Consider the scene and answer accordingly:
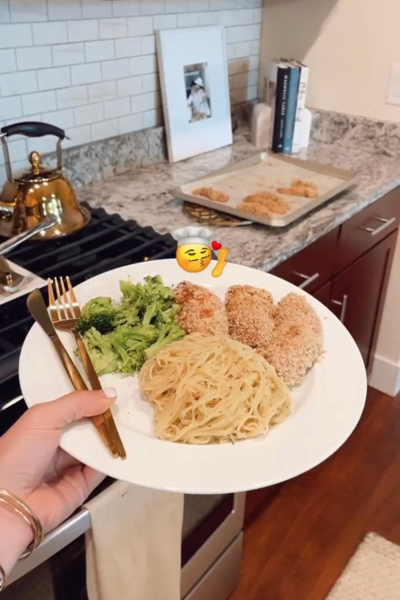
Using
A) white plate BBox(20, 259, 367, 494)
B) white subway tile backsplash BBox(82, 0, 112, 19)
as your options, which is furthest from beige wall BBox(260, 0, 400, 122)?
white plate BBox(20, 259, 367, 494)

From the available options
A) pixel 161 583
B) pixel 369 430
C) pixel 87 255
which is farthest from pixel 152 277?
pixel 369 430

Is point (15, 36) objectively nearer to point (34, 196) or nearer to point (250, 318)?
point (34, 196)

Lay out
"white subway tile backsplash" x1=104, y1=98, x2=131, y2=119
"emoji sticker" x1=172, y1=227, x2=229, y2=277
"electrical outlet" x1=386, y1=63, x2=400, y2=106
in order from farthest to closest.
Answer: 1. "electrical outlet" x1=386, y1=63, x2=400, y2=106
2. "white subway tile backsplash" x1=104, y1=98, x2=131, y2=119
3. "emoji sticker" x1=172, y1=227, x2=229, y2=277

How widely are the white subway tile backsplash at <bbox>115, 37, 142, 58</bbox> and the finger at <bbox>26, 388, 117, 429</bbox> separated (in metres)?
1.19

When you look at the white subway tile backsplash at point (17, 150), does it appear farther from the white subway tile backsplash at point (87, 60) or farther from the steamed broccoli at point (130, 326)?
the steamed broccoli at point (130, 326)

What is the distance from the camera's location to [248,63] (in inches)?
81.3

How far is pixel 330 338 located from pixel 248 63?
151 cm

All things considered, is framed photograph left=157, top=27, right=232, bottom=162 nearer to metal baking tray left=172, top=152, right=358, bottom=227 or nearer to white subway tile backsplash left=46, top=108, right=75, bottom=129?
metal baking tray left=172, top=152, right=358, bottom=227

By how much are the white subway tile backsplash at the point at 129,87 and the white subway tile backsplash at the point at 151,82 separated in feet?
0.06

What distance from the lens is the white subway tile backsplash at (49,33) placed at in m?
1.34

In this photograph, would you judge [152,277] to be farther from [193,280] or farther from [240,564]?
[240,564]

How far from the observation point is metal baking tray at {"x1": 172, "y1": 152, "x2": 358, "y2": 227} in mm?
1358

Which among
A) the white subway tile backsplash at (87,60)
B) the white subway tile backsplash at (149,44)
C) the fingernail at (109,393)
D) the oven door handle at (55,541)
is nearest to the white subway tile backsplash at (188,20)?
the white subway tile backsplash at (87,60)

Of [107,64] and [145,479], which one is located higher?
[107,64]
